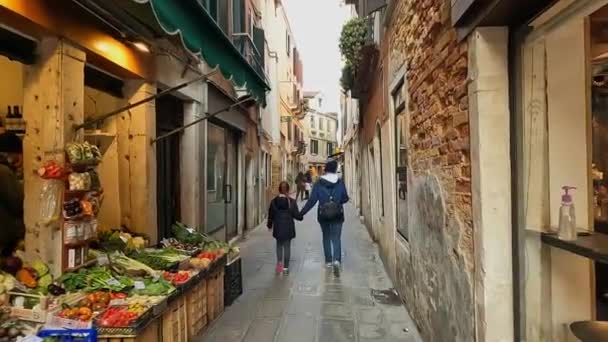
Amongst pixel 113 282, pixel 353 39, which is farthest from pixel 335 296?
pixel 353 39

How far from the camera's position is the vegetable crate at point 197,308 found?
5035 mm

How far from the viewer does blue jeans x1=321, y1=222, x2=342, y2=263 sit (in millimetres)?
8516

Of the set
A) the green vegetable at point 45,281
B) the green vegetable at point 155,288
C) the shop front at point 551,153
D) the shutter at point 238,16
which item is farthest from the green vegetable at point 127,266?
the shutter at point 238,16

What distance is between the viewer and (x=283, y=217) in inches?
335

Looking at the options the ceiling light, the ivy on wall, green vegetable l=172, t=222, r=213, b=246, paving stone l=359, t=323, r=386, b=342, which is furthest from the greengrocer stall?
the ivy on wall

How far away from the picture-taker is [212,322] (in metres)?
5.76

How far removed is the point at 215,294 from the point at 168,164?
2.91 metres

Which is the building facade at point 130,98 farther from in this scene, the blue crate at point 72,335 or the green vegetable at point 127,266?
the blue crate at point 72,335

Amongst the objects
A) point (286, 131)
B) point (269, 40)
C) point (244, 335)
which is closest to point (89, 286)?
point (244, 335)

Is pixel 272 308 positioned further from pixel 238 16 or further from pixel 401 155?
pixel 238 16

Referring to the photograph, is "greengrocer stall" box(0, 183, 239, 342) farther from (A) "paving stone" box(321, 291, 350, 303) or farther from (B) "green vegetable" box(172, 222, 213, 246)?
(A) "paving stone" box(321, 291, 350, 303)

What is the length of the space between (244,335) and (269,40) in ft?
53.8

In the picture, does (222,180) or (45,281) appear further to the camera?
(222,180)

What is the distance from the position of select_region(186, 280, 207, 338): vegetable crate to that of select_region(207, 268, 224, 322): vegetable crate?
17 cm
